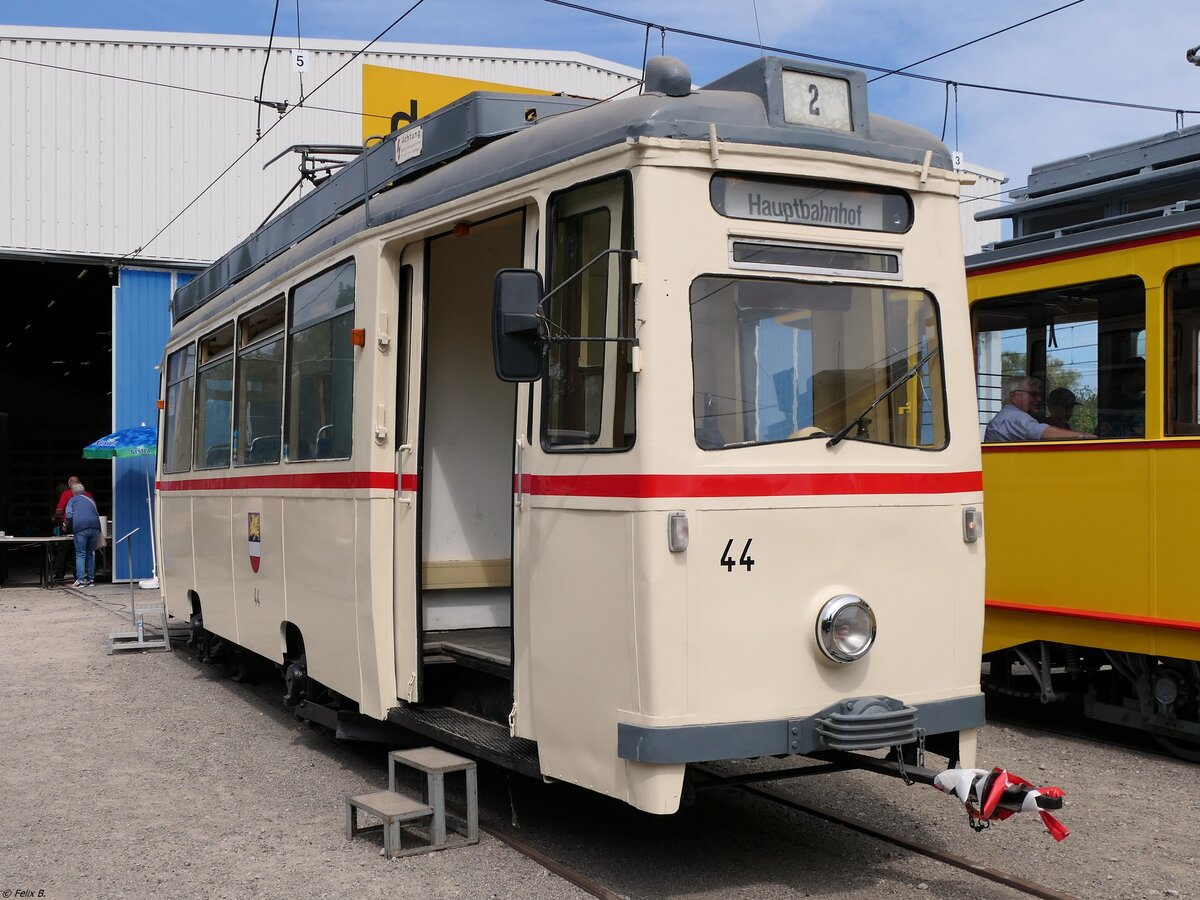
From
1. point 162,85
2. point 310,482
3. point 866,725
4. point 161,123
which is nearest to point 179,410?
point 310,482

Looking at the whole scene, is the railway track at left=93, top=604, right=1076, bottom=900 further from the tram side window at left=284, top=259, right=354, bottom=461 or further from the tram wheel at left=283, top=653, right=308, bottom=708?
the tram side window at left=284, top=259, right=354, bottom=461

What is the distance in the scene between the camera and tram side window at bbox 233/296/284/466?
8.23 metres

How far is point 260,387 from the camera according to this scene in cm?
870

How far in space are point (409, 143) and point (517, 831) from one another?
3456mm

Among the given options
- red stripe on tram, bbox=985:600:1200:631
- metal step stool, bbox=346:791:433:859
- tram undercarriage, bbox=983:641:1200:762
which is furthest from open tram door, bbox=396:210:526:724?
tram undercarriage, bbox=983:641:1200:762

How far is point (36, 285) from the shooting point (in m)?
24.2

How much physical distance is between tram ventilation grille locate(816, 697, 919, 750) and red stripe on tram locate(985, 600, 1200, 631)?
3192 mm

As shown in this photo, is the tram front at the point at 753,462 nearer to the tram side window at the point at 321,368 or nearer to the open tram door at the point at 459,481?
the open tram door at the point at 459,481

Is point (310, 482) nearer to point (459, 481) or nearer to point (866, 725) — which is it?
point (459, 481)

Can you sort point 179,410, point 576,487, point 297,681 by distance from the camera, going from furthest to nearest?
point 179,410 → point 297,681 → point 576,487

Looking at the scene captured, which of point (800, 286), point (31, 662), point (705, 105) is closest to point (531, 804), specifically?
point (800, 286)

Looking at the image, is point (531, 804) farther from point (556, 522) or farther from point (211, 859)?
point (556, 522)

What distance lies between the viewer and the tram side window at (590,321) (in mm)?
4914

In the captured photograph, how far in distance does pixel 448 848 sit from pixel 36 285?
842 inches
